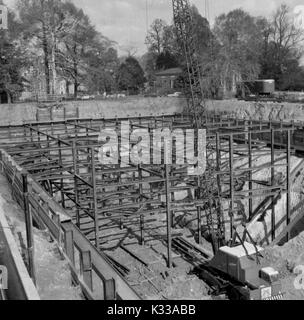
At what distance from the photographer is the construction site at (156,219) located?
6.76 m

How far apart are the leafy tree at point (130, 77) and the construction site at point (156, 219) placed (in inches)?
1582

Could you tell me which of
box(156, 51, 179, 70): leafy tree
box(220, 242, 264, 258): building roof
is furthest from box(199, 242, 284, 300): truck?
box(156, 51, 179, 70): leafy tree

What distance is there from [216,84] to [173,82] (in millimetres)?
19837

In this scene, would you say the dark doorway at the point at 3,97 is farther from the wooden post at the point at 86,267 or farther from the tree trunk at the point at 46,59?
the wooden post at the point at 86,267

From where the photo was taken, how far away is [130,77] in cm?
7088

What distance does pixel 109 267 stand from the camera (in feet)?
19.3

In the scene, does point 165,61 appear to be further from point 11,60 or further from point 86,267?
point 86,267

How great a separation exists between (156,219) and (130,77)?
51937mm

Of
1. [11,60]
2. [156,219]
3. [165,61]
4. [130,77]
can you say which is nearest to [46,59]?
[11,60]

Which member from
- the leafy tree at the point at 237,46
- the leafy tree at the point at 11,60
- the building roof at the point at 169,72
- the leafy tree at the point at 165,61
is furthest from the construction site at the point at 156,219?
the leafy tree at the point at 165,61

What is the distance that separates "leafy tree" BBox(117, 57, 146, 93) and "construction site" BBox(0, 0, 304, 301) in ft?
132
